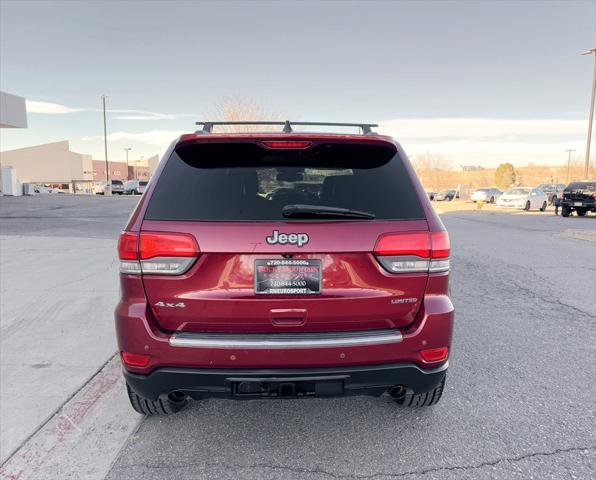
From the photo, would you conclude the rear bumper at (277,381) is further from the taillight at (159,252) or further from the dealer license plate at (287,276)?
the taillight at (159,252)

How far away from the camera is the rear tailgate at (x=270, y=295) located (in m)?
2.26

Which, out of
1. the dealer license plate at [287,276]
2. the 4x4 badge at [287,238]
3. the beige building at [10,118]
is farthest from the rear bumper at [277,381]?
Answer: the beige building at [10,118]

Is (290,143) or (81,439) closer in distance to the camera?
(290,143)

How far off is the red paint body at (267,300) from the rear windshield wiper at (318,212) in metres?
0.05

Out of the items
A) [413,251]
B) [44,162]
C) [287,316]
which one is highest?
[44,162]

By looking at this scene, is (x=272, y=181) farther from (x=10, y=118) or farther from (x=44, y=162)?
(x=44, y=162)

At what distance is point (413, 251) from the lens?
2355 mm

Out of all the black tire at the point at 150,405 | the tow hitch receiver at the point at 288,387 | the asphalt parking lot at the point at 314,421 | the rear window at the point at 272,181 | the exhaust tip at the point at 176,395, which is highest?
the rear window at the point at 272,181

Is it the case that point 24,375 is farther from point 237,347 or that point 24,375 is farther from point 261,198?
point 261,198

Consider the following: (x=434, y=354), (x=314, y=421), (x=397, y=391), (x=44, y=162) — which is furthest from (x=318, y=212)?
(x=44, y=162)

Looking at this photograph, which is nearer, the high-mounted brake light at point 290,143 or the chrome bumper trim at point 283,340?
the chrome bumper trim at point 283,340

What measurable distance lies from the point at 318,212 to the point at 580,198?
25333 mm

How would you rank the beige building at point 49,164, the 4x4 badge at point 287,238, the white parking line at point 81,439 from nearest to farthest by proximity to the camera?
the 4x4 badge at point 287,238, the white parking line at point 81,439, the beige building at point 49,164

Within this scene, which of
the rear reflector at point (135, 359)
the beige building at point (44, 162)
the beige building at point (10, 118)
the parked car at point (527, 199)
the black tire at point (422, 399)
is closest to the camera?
the rear reflector at point (135, 359)
